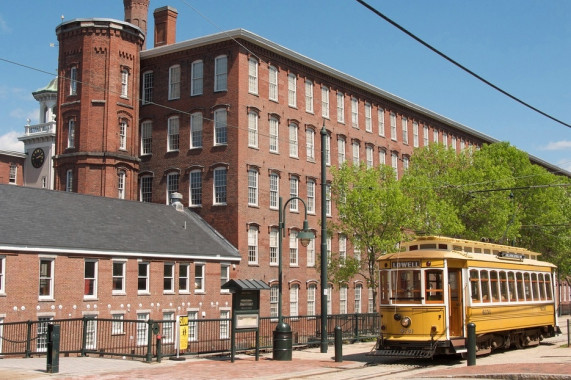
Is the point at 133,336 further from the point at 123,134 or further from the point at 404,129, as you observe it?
the point at 404,129

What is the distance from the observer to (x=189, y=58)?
4647 centimetres

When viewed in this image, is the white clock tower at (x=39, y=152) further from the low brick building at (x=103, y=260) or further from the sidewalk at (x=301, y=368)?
the sidewalk at (x=301, y=368)

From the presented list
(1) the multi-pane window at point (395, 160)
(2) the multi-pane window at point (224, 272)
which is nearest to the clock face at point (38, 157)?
(1) the multi-pane window at point (395, 160)

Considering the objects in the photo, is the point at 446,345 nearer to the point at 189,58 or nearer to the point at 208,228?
the point at 208,228

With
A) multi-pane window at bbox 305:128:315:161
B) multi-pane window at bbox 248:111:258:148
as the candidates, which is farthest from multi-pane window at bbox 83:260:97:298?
multi-pane window at bbox 305:128:315:161

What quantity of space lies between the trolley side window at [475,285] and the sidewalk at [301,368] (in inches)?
77.1

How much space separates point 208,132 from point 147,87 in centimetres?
659

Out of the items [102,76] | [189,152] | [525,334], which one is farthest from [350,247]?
[525,334]

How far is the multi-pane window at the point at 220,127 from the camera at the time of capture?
144 feet

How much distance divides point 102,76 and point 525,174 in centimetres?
3074

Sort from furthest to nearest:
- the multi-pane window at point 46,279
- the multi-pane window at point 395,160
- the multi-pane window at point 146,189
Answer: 1. the multi-pane window at point 395,160
2. the multi-pane window at point 146,189
3. the multi-pane window at point 46,279

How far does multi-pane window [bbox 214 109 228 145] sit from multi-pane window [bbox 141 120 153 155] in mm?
5433

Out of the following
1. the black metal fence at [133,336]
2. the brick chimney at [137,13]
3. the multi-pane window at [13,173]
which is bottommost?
the black metal fence at [133,336]

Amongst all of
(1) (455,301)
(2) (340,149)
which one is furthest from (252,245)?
(1) (455,301)
